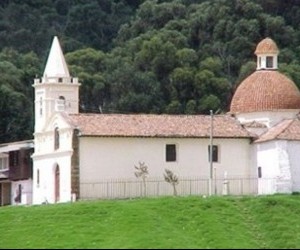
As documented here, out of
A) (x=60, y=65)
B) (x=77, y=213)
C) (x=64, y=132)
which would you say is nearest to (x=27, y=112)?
(x=60, y=65)

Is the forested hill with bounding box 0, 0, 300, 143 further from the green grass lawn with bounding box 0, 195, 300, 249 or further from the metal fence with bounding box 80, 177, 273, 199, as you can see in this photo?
the green grass lawn with bounding box 0, 195, 300, 249

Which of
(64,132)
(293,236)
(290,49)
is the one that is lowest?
(293,236)

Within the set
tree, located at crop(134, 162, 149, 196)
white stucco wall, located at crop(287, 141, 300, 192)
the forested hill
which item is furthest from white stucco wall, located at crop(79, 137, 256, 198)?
the forested hill

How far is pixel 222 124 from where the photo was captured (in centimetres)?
9531

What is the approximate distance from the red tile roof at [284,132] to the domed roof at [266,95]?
208 centimetres

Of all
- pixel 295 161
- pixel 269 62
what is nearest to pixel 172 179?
pixel 295 161

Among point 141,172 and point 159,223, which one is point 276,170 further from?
point 159,223

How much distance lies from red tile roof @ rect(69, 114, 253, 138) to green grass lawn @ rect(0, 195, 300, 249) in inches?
333

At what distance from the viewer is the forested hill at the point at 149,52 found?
411ft

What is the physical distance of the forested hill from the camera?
12538 cm

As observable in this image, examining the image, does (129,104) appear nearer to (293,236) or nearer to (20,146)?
(20,146)

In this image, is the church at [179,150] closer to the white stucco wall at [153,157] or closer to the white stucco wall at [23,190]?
the white stucco wall at [153,157]

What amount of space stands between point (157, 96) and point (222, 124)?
32.3 meters

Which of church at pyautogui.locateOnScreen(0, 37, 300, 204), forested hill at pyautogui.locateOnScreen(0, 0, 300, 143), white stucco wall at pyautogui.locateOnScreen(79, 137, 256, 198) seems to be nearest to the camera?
church at pyautogui.locateOnScreen(0, 37, 300, 204)
